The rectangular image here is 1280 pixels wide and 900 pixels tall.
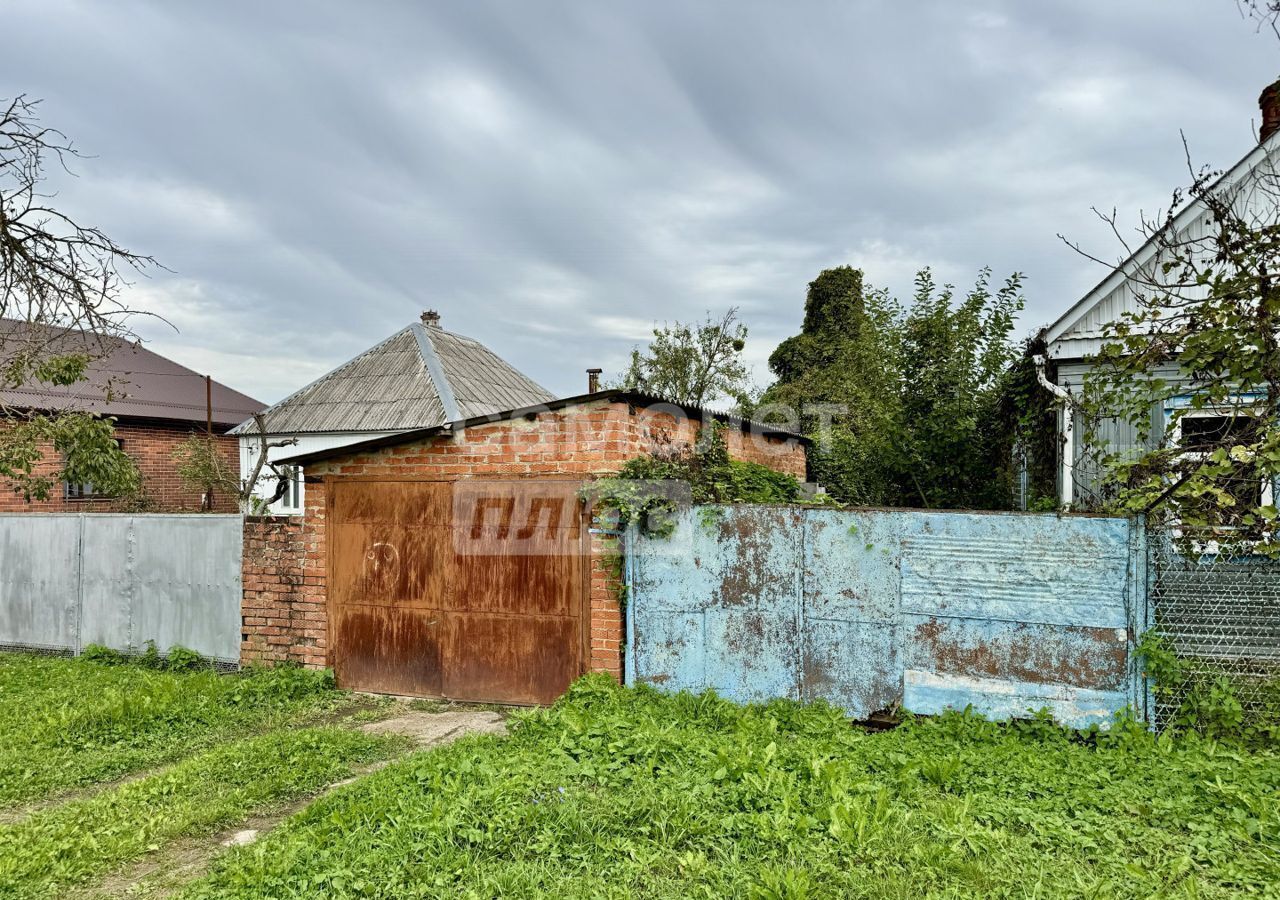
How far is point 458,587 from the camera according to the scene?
6.19 metres

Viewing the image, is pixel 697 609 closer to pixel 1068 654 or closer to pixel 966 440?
pixel 1068 654

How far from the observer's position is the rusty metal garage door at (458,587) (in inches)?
233

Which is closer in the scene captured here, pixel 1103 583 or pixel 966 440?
pixel 1103 583

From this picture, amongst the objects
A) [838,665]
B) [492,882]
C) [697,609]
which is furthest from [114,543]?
[838,665]

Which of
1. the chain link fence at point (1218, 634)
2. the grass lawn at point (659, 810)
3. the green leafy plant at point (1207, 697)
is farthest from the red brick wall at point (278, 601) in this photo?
the chain link fence at point (1218, 634)

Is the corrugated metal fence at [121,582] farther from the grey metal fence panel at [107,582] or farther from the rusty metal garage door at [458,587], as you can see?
the rusty metal garage door at [458,587]

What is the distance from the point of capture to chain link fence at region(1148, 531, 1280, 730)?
14.5 feet

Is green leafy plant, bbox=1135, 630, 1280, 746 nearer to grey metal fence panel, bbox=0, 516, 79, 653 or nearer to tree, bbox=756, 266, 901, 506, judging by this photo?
tree, bbox=756, 266, 901, 506

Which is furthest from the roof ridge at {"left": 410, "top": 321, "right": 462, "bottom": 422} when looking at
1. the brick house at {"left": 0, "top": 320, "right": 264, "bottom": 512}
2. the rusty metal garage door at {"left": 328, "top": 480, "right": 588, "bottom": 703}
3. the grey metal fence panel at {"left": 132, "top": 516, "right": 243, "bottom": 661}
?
the rusty metal garage door at {"left": 328, "top": 480, "right": 588, "bottom": 703}

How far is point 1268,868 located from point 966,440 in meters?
6.88

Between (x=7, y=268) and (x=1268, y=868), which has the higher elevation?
(x=7, y=268)

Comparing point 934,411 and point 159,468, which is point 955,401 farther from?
point 159,468

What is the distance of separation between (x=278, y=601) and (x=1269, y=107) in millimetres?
13011

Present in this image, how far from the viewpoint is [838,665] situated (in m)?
5.23
